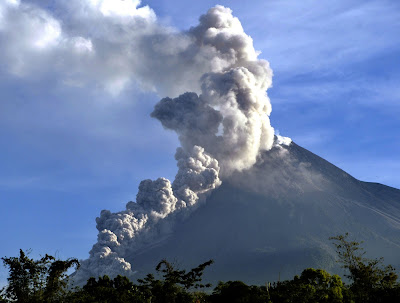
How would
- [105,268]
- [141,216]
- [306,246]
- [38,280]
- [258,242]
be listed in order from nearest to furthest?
[38,280]
[105,268]
[141,216]
[306,246]
[258,242]

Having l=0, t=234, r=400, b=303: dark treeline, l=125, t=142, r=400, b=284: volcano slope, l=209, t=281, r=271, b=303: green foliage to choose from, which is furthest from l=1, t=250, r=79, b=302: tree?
l=125, t=142, r=400, b=284: volcano slope

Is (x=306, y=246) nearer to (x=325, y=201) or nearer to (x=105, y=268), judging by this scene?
(x=325, y=201)

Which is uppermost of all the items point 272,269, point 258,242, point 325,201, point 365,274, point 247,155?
point 247,155

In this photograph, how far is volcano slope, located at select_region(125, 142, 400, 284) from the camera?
152375 millimetres

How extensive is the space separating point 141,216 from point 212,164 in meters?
23.6

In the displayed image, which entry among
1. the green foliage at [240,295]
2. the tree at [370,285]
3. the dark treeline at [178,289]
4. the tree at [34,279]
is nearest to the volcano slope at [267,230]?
the tree at [370,285]

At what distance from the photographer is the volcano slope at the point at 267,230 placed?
152 meters

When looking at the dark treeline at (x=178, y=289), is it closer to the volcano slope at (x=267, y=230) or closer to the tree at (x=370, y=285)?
the tree at (x=370, y=285)

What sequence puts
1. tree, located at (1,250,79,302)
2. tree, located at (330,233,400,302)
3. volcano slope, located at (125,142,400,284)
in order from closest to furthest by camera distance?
tree, located at (1,250,79,302) → tree, located at (330,233,400,302) → volcano slope, located at (125,142,400,284)

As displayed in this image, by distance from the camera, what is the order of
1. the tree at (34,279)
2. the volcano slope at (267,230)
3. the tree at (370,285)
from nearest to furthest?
the tree at (34,279) → the tree at (370,285) → the volcano slope at (267,230)

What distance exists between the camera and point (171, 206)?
142m

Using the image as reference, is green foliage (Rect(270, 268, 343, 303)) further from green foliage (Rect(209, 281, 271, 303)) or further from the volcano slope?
the volcano slope

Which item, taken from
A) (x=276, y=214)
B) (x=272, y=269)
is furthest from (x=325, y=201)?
(x=272, y=269)

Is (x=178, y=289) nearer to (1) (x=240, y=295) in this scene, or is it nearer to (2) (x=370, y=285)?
(1) (x=240, y=295)
